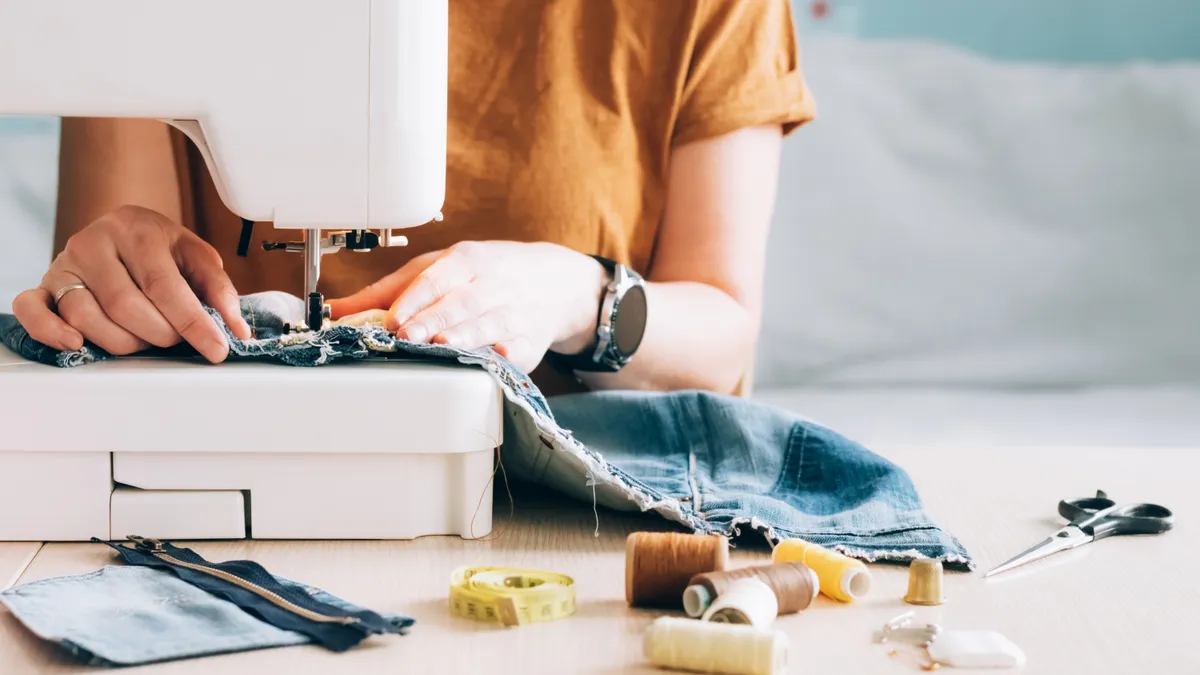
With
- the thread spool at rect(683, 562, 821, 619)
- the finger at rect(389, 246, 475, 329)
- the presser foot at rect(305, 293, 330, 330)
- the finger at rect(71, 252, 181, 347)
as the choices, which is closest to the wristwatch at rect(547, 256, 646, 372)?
the finger at rect(389, 246, 475, 329)

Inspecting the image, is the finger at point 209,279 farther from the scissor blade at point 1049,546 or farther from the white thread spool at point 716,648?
the scissor blade at point 1049,546

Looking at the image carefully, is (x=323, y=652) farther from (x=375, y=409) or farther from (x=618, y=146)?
(x=618, y=146)

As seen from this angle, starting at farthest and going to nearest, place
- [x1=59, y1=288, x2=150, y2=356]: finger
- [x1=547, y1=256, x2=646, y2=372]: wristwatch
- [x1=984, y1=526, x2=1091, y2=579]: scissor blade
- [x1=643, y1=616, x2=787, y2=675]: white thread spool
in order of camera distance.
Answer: [x1=547, y1=256, x2=646, y2=372]: wristwatch → [x1=59, y1=288, x2=150, y2=356]: finger → [x1=984, y1=526, x2=1091, y2=579]: scissor blade → [x1=643, y1=616, x2=787, y2=675]: white thread spool

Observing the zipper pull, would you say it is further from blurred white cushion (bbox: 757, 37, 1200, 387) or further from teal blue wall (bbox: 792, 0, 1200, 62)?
teal blue wall (bbox: 792, 0, 1200, 62)

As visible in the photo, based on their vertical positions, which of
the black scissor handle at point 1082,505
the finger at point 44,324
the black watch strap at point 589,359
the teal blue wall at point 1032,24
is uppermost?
the teal blue wall at point 1032,24

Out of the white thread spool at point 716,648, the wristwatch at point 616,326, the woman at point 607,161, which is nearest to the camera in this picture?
the white thread spool at point 716,648

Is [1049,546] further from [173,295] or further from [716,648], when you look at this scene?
[173,295]

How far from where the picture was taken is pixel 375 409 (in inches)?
37.3

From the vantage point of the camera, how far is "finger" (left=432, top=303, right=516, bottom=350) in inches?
41.4

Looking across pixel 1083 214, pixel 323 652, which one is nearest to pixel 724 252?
pixel 323 652

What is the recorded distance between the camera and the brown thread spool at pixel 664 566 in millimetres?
809

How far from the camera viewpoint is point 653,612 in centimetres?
81

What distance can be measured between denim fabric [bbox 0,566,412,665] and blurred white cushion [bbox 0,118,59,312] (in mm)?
1868

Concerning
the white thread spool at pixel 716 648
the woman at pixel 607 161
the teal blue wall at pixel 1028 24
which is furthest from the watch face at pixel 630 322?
the teal blue wall at pixel 1028 24
